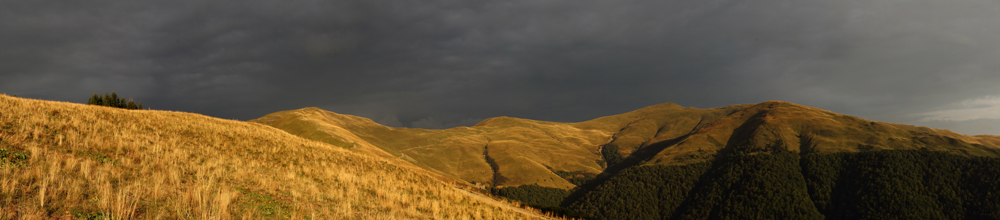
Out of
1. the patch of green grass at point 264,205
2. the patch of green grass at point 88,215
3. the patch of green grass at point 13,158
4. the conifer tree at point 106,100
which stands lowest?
the patch of green grass at point 264,205

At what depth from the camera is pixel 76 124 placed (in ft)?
74.2

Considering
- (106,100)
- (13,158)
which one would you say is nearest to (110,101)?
(106,100)

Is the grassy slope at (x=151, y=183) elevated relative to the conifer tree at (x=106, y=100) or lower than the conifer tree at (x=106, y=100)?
lower


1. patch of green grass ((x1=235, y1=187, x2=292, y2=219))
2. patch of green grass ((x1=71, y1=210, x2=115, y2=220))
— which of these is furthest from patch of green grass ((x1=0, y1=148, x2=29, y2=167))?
patch of green grass ((x1=235, y1=187, x2=292, y2=219))

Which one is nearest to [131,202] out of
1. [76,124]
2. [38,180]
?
[38,180]

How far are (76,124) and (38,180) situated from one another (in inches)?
665

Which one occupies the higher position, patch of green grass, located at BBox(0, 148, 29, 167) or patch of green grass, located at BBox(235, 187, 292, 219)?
patch of green grass, located at BBox(0, 148, 29, 167)

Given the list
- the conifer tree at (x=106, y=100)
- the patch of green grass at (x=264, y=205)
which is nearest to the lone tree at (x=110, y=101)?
the conifer tree at (x=106, y=100)

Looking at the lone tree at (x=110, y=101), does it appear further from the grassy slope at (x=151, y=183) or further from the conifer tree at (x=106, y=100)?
the grassy slope at (x=151, y=183)

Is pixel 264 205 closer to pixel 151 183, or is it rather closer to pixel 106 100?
pixel 151 183

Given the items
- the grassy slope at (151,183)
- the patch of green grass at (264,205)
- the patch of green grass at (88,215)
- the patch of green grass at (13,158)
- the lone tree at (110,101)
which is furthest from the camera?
the lone tree at (110,101)

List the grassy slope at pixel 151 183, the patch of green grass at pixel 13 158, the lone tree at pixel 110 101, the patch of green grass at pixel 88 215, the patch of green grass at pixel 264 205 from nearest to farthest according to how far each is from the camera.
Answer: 1. the patch of green grass at pixel 88 215
2. the grassy slope at pixel 151 183
3. the patch of green grass at pixel 13 158
4. the patch of green grass at pixel 264 205
5. the lone tree at pixel 110 101

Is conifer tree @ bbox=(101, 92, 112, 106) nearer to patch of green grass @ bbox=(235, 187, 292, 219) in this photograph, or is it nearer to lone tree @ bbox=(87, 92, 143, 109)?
lone tree @ bbox=(87, 92, 143, 109)

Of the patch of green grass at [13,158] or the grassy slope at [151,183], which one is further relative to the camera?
the patch of green grass at [13,158]
